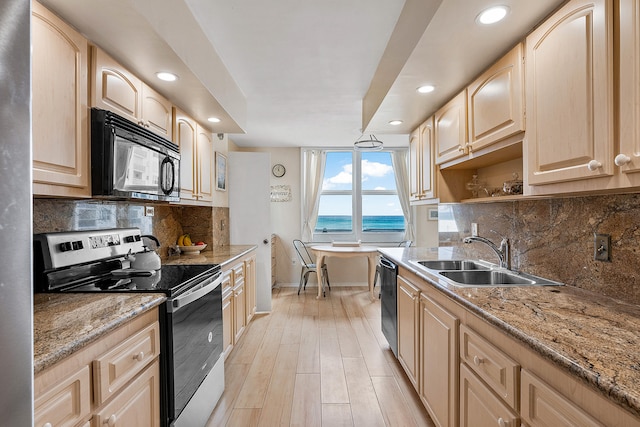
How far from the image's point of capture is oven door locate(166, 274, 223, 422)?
5.06ft

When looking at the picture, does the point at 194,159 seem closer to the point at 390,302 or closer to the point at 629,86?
the point at 390,302

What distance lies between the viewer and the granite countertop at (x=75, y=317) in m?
0.90

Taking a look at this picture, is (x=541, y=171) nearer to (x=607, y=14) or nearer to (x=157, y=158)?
(x=607, y=14)

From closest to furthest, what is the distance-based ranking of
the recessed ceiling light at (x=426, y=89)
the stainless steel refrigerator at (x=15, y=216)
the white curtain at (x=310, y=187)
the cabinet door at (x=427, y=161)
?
the stainless steel refrigerator at (x=15, y=216), the recessed ceiling light at (x=426, y=89), the cabinet door at (x=427, y=161), the white curtain at (x=310, y=187)

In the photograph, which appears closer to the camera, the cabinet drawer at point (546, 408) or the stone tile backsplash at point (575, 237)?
the cabinet drawer at point (546, 408)

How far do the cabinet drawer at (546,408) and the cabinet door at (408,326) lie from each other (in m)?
1.06

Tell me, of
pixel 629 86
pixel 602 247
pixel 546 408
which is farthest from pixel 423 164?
pixel 546 408

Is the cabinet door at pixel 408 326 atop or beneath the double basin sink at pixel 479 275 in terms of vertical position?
beneath

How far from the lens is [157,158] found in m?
2.03

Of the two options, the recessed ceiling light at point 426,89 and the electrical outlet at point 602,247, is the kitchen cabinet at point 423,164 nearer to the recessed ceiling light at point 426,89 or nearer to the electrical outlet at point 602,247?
the recessed ceiling light at point 426,89

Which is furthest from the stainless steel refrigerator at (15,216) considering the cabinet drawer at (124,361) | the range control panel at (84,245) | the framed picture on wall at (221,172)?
the framed picture on wall at (221,172)

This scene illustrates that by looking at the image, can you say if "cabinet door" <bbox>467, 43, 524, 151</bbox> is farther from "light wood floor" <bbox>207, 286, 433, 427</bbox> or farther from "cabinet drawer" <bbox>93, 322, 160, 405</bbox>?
"cabinet drawer" <bbox>93, 322, 160, 405</bbox>

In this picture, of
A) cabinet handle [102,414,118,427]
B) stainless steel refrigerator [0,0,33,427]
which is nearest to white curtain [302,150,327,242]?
cabinet handle [102,414,118,427]

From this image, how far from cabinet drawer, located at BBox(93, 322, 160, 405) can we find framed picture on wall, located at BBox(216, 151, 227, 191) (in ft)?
7.61
